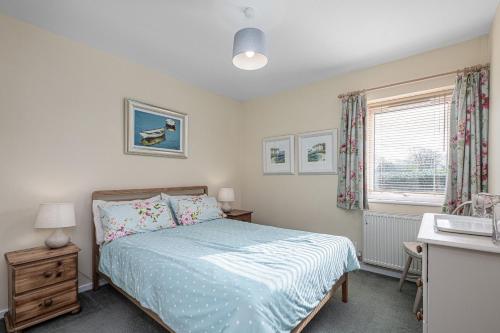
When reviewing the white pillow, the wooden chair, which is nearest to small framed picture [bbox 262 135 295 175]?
the wooden chair

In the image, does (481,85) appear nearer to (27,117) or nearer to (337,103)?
(337,103)

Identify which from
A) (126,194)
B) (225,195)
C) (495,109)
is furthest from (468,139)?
(126,194)

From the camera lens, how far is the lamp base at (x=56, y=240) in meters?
2.11

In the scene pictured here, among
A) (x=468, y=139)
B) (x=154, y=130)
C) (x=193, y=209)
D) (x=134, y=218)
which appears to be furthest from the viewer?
(x=154, y=130)

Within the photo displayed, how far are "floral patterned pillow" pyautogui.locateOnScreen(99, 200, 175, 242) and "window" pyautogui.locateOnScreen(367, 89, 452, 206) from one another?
8.44 ft

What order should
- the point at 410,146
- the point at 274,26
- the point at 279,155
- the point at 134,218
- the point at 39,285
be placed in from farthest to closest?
the point at 279,155 < the point at 410,146 < the point at 134,218 < the point at 274,26 < the point at 39,285

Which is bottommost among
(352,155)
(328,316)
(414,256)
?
(328,316)

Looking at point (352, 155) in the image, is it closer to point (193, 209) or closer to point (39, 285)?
point (193, 209)

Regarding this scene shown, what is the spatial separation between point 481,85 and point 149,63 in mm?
3578

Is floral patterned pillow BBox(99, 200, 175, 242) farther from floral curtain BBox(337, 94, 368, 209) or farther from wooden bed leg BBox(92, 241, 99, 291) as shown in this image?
floral curtain BBox(337, 94, 368, 209)

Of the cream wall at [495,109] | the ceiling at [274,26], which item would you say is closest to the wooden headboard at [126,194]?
the ceiling at [274,26]

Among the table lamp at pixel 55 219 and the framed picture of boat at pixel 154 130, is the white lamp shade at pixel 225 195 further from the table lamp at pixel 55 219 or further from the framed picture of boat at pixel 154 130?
the table lamp at pixel 55 219

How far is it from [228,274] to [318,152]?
2.44 metres

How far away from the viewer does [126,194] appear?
9.22ft
